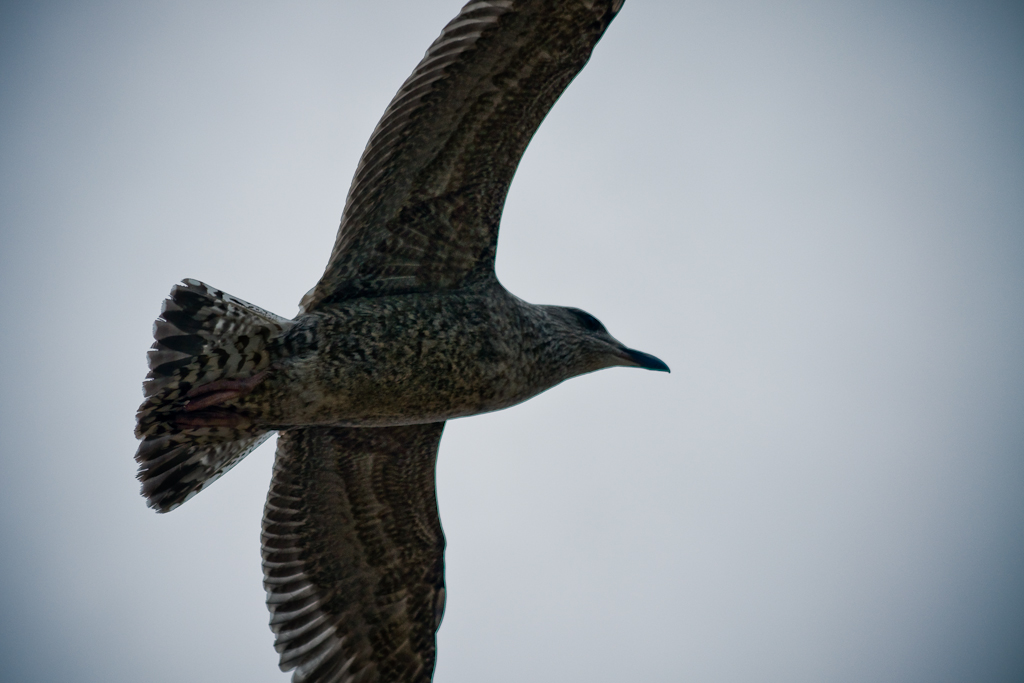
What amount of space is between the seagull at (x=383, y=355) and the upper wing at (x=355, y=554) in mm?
12

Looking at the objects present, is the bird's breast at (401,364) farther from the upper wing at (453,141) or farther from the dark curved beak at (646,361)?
the dark curved beak at (646,361)

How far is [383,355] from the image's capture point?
4348 mm

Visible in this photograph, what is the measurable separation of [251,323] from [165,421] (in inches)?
26.0

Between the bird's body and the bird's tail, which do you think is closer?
the bird's tail

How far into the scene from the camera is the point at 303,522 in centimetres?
523

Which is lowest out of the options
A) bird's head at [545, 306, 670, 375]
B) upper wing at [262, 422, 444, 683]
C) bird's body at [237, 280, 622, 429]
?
upper wing at [262, 422, 444, 683]

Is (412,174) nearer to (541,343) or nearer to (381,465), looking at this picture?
(541,343)

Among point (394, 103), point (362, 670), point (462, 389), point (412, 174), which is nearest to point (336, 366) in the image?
point (462, 389)

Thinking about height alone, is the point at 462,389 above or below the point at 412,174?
below

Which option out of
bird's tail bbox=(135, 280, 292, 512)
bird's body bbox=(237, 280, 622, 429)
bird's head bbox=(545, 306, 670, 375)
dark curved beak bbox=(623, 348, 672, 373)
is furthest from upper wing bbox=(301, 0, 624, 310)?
dark curved beak bbox=(623, 348, 672, 373)

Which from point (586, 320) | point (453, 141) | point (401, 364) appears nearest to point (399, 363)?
point (401, 364)

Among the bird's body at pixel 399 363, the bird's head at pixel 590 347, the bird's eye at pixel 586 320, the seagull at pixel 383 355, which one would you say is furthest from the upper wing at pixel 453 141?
the bird's eye at pixel 586 320

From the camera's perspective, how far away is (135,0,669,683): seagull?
13.9 feet

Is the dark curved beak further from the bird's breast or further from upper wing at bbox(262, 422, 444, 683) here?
upper wing at bbox(262, 422, 444, 683)
